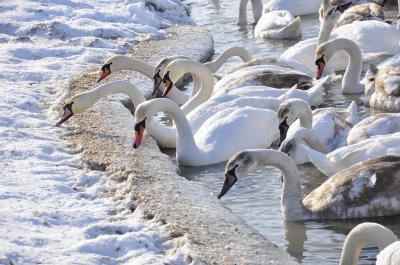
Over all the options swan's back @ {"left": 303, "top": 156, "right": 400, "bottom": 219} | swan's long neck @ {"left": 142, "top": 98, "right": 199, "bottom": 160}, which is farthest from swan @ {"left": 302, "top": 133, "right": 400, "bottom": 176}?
swan's long neck @ {"left": 142, "top": 98, "right": 199, "bottom": 160}

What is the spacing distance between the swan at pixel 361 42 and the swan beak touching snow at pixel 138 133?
4.88 meters

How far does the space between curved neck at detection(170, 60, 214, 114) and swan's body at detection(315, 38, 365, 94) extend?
4.78ft

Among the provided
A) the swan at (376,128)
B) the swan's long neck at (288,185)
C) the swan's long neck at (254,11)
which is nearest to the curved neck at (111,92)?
the swan at (376,128)

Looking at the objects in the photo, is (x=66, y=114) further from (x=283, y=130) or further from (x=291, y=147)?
(x=291, y=147)

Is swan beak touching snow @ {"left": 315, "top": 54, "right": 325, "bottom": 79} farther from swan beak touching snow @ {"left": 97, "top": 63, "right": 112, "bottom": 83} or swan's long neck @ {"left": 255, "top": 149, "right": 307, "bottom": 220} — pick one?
swan's long neck @ {"left": 255, "top": 149, "right": 307, "bottom": 220}

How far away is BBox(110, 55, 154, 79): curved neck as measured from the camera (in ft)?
49.8

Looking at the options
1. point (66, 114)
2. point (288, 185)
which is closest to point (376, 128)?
point (288, 185)

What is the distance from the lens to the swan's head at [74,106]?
42.1 feet

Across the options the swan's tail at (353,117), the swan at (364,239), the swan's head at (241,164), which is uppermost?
the swan at (364,239)

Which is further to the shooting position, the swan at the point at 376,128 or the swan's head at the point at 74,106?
the swan's head at the point at 74,106

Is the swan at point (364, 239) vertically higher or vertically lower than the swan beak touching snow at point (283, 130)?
higher

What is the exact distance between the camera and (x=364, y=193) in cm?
1004

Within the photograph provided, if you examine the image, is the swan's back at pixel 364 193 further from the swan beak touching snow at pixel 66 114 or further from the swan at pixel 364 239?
the swan beak touching snow at pixel 66 114

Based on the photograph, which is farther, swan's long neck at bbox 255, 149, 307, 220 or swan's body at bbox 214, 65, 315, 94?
swan's body at bbox 214, 65, 315, 94
